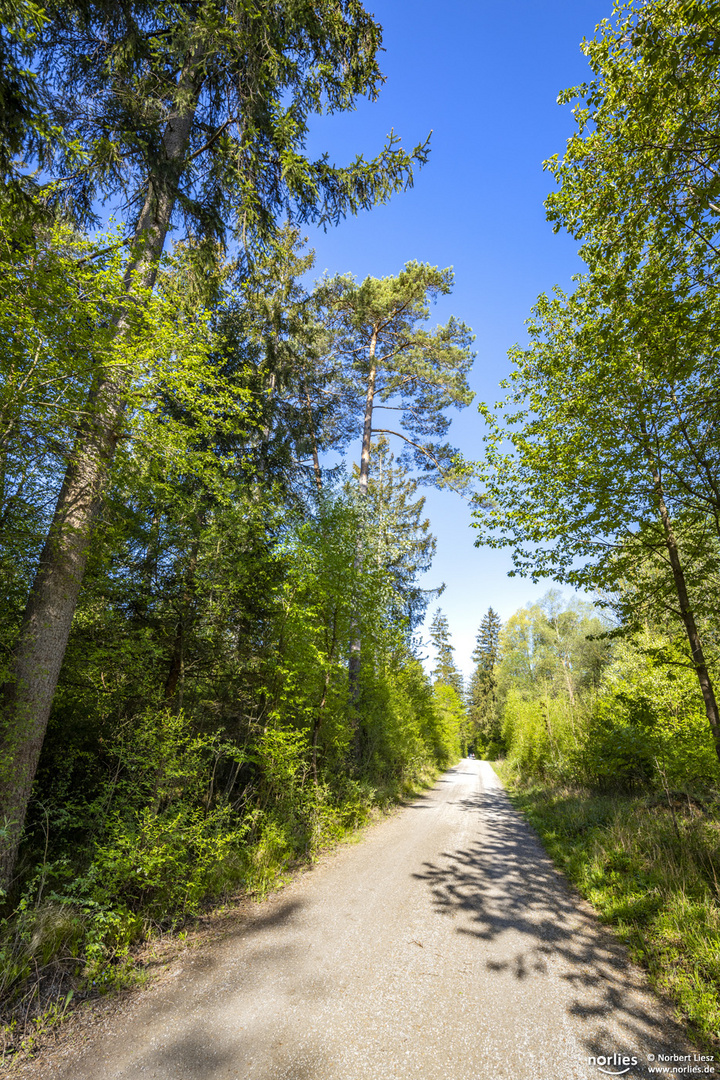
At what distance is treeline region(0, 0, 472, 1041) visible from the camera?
3672 mm

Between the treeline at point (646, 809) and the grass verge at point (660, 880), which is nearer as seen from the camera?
the grass verge at point (660, 880)

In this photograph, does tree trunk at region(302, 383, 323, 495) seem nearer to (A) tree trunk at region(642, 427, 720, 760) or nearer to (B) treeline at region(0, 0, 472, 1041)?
(B) treeline at region(0, 0, 472, 1041)

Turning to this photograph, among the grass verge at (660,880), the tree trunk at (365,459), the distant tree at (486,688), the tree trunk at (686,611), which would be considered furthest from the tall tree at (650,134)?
the distant tree at (486,688)

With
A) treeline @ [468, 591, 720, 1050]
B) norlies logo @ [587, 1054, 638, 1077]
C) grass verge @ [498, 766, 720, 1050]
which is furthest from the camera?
treeline @ [468, 591, 720, 1050]

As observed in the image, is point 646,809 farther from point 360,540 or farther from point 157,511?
point 157,511

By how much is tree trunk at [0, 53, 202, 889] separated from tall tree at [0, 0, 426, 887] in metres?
0.02

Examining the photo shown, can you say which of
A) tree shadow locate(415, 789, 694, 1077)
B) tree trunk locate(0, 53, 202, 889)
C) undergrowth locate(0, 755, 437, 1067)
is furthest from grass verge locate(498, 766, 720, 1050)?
tree trunk locate(0, 53, 202, 889)

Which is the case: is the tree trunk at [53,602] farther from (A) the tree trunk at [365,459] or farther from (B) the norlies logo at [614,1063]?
(A) the tree trunk at [365,459]

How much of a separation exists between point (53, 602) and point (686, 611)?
7837mm

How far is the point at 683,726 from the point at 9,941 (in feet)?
31.9

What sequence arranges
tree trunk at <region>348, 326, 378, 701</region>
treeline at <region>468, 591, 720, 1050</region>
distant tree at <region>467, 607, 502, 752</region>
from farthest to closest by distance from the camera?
distant tree at <region>467, 607, 502, 752</region> → tree trunk at <region>348, 326, 378, 701</region> → treeline at <region>468, 591, 720, 1050</region>

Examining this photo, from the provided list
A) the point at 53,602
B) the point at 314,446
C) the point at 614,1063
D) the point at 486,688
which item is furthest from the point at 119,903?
the point at 486,688

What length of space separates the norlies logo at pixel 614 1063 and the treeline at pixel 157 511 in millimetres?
3597

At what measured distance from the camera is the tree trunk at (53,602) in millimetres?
3857
